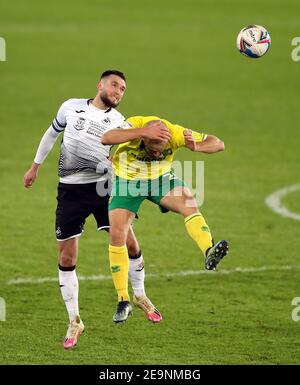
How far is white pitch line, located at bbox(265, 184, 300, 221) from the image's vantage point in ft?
70.9

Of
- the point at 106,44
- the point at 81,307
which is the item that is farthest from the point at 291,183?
the point at 106,44

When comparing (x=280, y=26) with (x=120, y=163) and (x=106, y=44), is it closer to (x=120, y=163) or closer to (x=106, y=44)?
(x=106, y=44)

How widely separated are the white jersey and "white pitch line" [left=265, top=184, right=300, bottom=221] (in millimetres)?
8080

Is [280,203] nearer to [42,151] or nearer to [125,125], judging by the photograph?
[42,151]

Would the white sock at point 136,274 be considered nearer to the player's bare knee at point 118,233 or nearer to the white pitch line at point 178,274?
the player's bare knee at point 118,233

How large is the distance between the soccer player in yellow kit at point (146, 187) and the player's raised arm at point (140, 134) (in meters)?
0.16

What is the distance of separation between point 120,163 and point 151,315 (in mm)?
2042

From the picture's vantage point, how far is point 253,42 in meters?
14.2

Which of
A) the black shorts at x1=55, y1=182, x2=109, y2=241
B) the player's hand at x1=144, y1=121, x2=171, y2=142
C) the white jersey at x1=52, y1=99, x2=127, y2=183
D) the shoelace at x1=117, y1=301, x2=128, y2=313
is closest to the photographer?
the player's hand at x1=144, y1=121, x2=171, y2=142

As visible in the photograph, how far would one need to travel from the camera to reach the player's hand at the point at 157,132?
1259 centimetres

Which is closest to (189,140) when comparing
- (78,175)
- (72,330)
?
(78,175)

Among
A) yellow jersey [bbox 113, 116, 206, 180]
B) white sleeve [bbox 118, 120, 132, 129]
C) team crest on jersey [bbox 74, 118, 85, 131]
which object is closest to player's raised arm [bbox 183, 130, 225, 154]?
yellow jersey [bbox 113, 116, 206, 180]

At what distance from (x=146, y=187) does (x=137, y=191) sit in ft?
0.39

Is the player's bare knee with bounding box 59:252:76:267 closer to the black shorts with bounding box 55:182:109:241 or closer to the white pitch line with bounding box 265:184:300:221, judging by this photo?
the black shorts with bounding box 55:182:109:241
